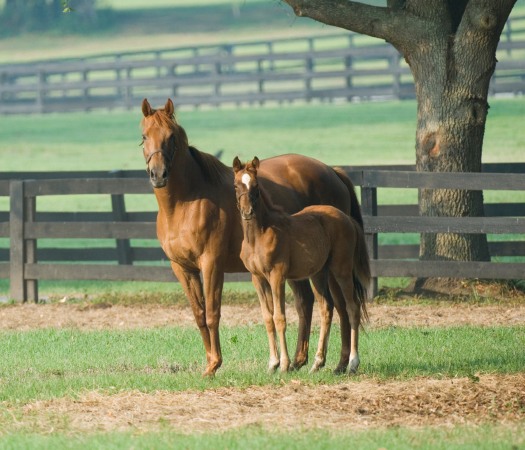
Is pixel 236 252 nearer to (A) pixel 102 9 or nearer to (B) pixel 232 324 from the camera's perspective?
(B) pixel 232 324

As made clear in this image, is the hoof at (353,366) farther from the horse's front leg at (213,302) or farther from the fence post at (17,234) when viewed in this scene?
the fence post at (17,234)

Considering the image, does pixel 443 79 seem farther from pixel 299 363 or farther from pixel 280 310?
pixel 280 310

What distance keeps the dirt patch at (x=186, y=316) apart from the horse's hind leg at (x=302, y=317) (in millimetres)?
2242

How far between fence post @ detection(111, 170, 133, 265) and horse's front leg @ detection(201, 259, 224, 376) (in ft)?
25.2

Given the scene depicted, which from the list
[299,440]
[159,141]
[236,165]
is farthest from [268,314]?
[299,440]

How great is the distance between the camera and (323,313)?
10.1 metres

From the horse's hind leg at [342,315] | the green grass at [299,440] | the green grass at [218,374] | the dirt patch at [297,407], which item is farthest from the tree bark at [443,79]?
the green grass at [299,440]

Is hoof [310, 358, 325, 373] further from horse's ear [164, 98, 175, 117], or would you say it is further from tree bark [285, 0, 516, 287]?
tree bark [285, 0, 516, 287]

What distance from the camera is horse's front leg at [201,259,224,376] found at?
9.71 meters

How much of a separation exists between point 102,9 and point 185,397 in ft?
227

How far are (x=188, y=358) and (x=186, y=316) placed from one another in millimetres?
3198

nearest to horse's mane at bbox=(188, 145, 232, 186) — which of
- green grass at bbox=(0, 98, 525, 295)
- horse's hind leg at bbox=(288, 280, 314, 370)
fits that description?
horse's hind leg at bbox=(288, 280, 314, 370)

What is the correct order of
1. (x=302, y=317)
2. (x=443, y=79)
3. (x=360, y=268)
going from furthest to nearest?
(x=443, y=79) < (x=302, y=317) < (x=360, y=268)

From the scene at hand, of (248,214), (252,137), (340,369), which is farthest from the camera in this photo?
(252,137)
